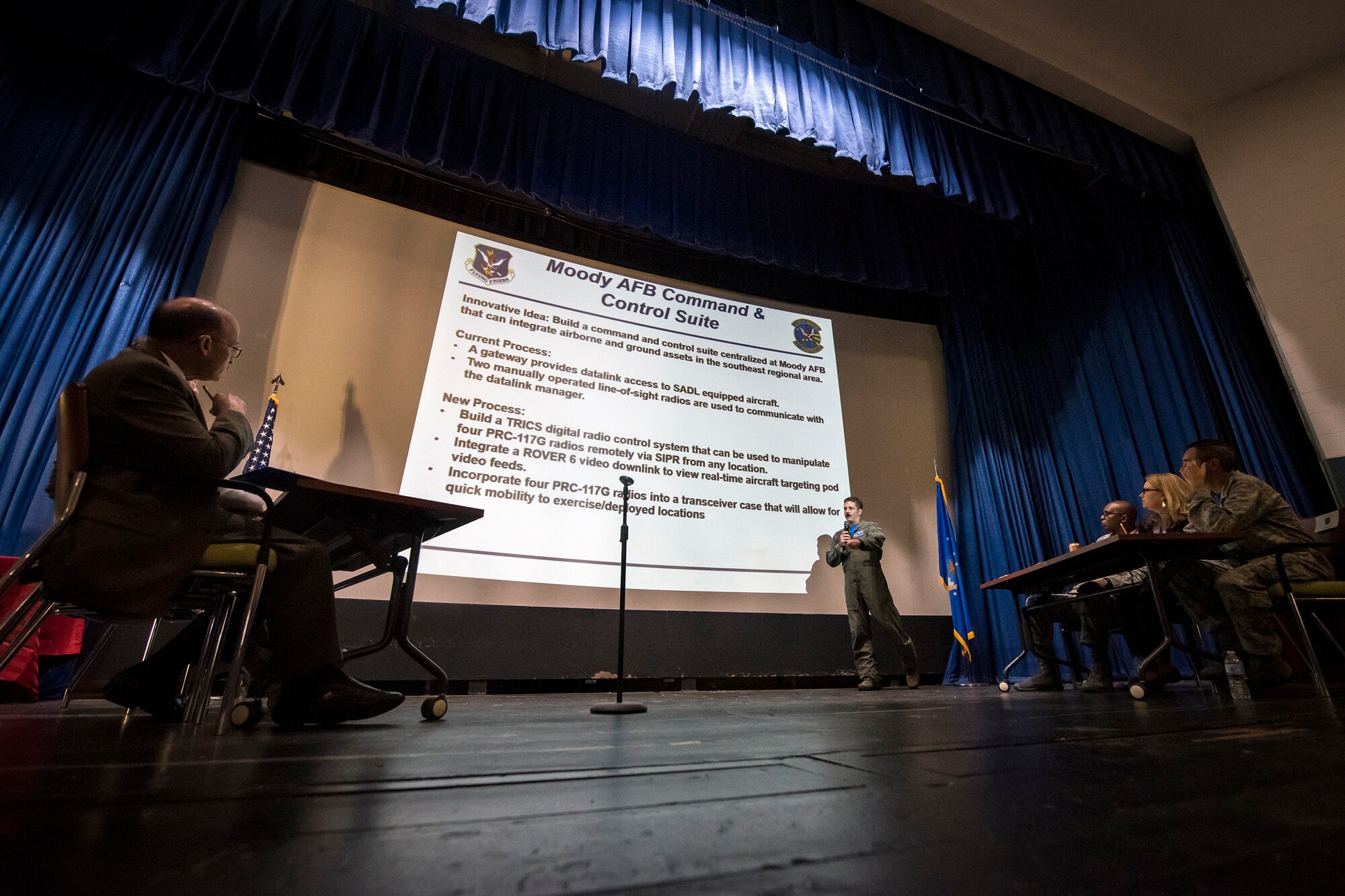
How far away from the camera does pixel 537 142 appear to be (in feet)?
12.3

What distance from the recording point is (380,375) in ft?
11.7

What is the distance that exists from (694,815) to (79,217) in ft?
→ 14.0

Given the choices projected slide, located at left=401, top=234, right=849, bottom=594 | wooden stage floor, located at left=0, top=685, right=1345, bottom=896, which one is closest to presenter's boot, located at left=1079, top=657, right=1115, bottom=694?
projected slide, located at left=401, top=234, right=849, bottom=594

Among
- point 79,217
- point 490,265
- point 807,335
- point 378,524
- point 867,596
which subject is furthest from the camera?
point 807,335

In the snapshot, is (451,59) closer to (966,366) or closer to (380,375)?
(380,375)

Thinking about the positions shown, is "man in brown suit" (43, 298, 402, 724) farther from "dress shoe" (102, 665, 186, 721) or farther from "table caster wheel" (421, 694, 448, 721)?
"table caster wheel" (421, 694, 448, 721)

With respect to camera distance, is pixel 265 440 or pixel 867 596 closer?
pixel 265 440

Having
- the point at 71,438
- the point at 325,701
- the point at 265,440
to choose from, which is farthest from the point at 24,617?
the point at 265,440

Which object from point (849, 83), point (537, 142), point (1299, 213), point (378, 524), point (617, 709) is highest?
point (849, 83)

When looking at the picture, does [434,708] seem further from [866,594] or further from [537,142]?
[537,142]

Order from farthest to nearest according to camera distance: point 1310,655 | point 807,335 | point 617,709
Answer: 1. point 807,335
2. point 1310,655
3. point 617,709

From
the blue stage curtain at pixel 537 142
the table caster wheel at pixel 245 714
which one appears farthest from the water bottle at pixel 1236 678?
the blue stage curtain at pixel 537 142

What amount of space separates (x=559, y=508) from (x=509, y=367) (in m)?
0.88

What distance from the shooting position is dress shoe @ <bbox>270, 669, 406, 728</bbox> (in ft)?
4.24
